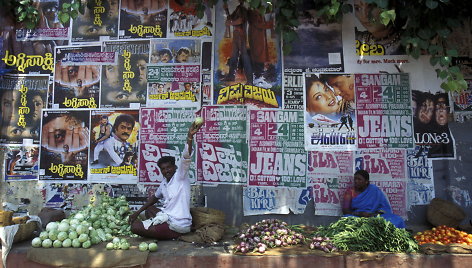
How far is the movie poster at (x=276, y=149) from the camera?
16.9ft

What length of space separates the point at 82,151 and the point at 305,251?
136 inches

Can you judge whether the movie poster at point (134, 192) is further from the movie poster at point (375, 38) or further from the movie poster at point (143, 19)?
the movie poster at point (375, 38)

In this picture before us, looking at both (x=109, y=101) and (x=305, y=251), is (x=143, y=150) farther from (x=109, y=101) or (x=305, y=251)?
(x=305, y=251)

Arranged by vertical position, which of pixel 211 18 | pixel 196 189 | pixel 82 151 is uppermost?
pixel 211 18

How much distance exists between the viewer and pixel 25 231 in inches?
166

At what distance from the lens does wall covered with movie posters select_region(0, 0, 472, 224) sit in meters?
5.13

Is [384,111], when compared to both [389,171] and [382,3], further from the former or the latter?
[382,3]

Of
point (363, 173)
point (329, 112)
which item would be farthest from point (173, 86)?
point (363, 173)

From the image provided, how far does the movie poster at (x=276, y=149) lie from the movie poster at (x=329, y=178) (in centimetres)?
14

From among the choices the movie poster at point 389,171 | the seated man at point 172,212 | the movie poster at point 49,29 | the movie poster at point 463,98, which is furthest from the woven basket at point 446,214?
the movie poster at point 49,29

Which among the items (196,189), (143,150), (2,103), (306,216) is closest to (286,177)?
(306,216)

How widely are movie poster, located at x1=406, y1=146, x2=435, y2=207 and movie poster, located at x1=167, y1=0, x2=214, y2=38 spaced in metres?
3.34

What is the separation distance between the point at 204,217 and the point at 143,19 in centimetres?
305

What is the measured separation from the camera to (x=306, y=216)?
200 inches
